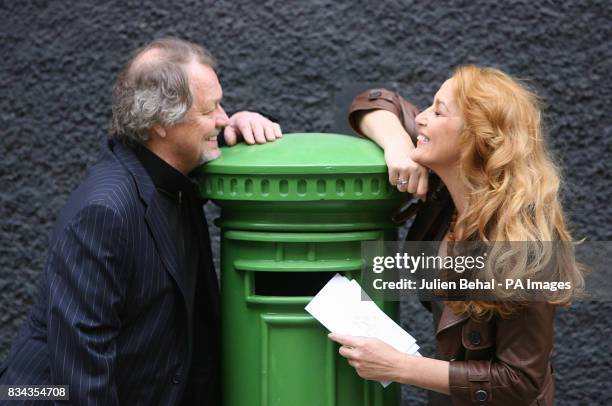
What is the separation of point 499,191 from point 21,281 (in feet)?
9.12

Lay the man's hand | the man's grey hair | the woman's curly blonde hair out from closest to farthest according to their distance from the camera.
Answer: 1. the woman's curly blonde hair
2. the man's grey hair
3. the man's hand

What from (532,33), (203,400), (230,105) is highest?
(532,33)

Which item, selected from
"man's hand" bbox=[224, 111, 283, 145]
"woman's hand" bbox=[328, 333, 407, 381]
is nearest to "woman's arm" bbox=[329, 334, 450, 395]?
"woman's hand" bbox=[328, 333, 407, 381]

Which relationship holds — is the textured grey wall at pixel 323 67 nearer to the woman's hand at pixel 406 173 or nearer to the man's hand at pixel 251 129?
the man's hand at pixel 251 129

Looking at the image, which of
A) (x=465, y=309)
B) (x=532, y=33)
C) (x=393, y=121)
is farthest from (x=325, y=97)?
(x=465, y=309)

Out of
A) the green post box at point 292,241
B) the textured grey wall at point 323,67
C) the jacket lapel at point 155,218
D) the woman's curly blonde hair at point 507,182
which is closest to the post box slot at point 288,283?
the green post box at point 292,241

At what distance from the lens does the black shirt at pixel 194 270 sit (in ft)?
8.74

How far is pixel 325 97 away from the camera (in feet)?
13.8

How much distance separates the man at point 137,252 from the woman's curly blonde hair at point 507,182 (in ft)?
2.19

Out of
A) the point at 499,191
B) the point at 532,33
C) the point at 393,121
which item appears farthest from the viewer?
the point at 532,33

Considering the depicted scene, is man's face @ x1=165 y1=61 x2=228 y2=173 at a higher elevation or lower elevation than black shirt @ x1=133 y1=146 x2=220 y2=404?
higher

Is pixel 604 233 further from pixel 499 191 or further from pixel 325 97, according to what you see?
pixel 499 191

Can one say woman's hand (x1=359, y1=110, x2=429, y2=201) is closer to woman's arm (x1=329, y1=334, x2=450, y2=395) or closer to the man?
the man

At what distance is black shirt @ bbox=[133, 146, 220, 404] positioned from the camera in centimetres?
266
